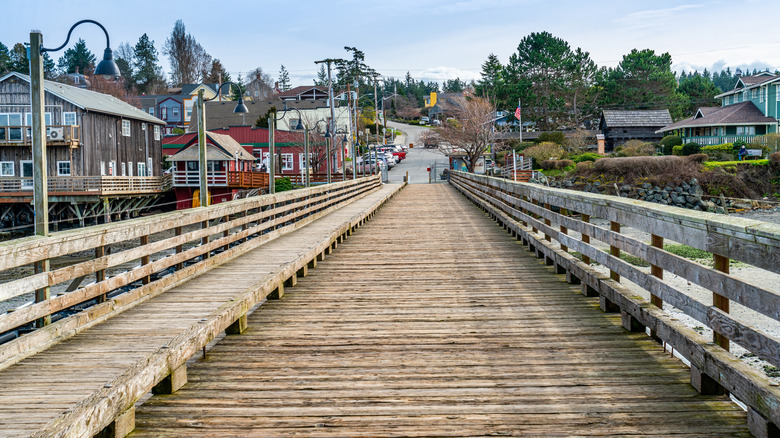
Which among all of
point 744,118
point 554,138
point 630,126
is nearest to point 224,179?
point 554,138

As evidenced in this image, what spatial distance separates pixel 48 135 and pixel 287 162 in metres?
23.1

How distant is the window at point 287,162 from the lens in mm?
60375

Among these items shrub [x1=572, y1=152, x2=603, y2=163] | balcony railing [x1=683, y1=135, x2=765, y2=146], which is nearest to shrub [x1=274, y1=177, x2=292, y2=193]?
shrub [x1=572, y1=152, x2=603, y2=163]

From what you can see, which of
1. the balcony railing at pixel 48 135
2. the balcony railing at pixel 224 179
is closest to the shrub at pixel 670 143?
the balcony railing at pixel 224 179

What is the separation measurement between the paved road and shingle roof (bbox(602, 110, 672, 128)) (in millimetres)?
21610

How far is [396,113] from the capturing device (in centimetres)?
15600

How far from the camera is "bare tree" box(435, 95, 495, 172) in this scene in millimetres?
64188

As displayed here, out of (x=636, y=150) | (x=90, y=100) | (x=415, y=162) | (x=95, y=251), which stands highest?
(x=90, y=100)

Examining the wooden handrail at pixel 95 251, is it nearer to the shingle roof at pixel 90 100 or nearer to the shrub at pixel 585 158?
the shingle roof at pixel 90 100

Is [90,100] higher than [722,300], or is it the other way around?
[90,100]

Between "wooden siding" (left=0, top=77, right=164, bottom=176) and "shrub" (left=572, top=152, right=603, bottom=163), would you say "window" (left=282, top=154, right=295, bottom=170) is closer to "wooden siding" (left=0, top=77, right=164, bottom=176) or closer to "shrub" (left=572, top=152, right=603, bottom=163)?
"wooden siding" (left=0, top=77, right=164, bottom=176)

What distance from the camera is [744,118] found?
55.1 metres

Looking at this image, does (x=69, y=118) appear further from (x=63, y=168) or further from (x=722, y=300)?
(x=722, y=300)

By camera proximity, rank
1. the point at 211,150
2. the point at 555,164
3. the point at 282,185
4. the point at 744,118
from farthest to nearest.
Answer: the point at 744,118, the point at 555,164, the point at 282,185, the point at 211,150
